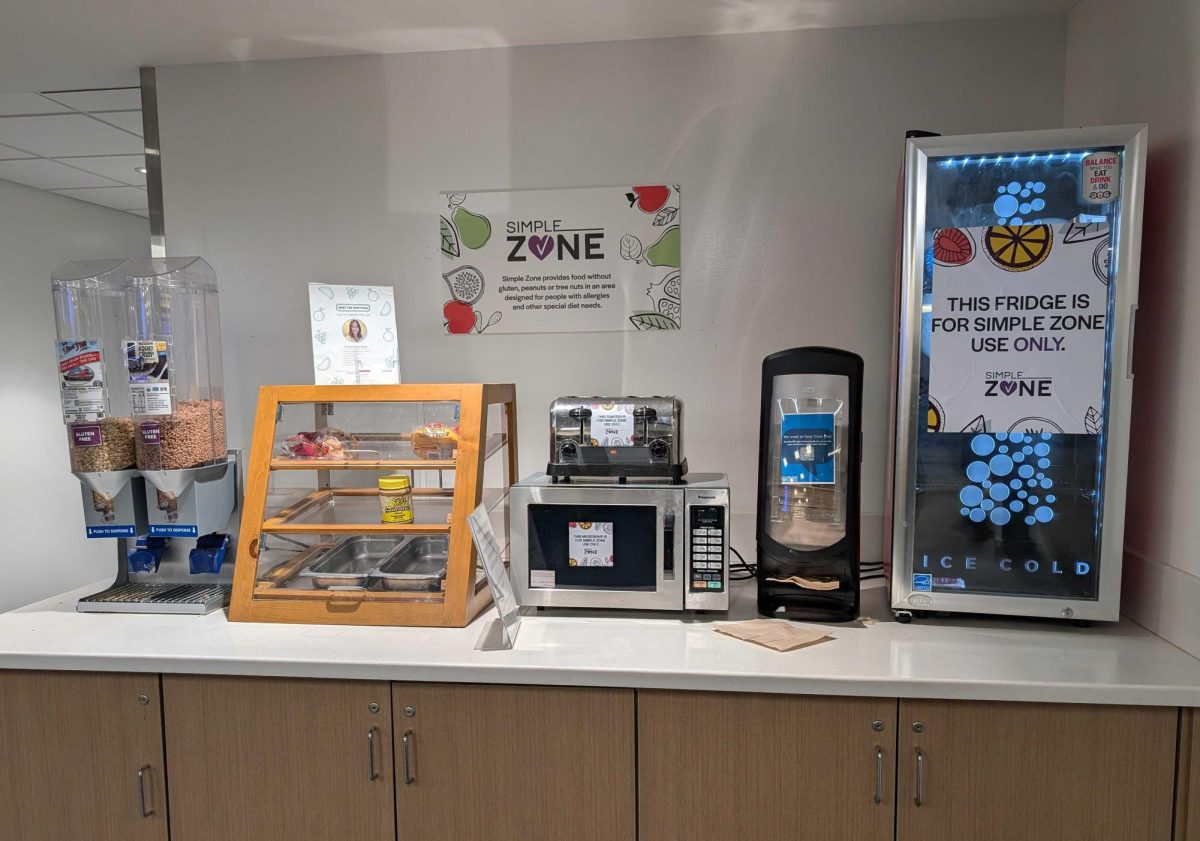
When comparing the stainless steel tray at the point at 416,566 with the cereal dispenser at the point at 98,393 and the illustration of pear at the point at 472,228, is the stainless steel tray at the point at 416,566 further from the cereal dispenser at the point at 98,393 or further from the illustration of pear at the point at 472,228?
the illustration of pear at the point at 472,228

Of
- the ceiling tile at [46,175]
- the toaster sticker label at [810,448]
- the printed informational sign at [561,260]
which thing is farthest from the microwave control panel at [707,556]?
the ceiling tile at [46,175]

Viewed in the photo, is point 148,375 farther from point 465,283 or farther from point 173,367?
point 465,283

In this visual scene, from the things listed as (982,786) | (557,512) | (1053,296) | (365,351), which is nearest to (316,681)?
(557,512)

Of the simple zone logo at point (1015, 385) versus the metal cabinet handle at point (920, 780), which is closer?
the metal cabinet handle at point (920, 780)

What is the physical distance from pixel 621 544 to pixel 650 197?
42.6 inches

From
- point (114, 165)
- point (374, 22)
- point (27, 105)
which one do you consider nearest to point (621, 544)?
point (374, 22)

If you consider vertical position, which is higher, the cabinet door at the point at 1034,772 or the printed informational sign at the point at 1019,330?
the printed informational sign at the point at 1019,330

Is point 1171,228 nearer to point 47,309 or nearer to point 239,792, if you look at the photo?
point 239,792

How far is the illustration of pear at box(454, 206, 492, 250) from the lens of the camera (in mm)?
2191

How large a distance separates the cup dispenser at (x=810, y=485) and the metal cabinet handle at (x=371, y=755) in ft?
3.10

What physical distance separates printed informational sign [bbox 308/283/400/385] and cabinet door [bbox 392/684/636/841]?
976 millimetres

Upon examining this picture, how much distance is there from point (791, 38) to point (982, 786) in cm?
199

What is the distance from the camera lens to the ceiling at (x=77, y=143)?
2.78 m

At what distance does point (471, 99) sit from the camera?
2170 millimetres
